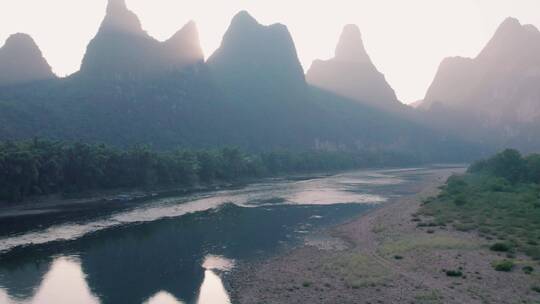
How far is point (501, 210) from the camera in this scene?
53219mm

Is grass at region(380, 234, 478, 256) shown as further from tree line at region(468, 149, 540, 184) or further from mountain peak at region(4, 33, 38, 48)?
mountain peak at region(4, 33, 38, 48)

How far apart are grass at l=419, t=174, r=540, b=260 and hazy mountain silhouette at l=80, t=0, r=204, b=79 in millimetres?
128887

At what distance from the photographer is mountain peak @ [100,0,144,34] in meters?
174

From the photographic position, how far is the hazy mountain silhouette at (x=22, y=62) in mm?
156625

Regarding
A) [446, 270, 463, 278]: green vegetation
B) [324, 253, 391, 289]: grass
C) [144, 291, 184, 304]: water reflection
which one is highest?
[446, 270, 463, 278]: green vegetation

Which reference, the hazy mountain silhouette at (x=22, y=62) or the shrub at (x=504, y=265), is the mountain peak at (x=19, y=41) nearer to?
the hazy mountain silhouette at (x=22, y=62)

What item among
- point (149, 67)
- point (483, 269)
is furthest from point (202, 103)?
point (483, 269)

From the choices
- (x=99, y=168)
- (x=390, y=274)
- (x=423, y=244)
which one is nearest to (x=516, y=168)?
(x=423, y=244)

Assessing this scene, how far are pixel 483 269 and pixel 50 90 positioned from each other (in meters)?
145

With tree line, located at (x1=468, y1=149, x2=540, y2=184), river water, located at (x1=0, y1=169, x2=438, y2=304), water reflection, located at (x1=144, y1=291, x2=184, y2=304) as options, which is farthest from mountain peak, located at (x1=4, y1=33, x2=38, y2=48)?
water reflection, located at (x1=144, y1=291, x2=184, y2=304)

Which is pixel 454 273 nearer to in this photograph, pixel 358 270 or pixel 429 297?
pixel 429 297

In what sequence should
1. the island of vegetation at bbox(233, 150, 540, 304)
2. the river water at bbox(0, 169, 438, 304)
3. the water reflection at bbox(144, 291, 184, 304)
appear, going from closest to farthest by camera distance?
the island of vegetation at bbox(233, 150, 540, 304) → the water reflection at bbox(144, 291, 184, 304) → the river water at bbox(0, 169, 438, 304)

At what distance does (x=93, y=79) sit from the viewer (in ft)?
517

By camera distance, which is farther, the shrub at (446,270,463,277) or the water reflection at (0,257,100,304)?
the shrub at (446,270,463,277)
